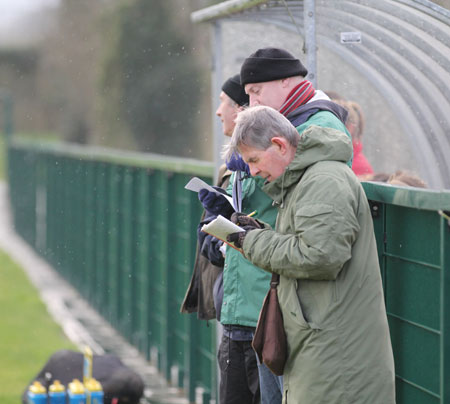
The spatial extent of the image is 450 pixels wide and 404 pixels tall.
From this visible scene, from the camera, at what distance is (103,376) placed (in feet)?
21.4

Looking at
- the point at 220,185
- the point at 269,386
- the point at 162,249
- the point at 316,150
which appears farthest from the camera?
the point at 162,249

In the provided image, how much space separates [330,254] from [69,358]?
148 inches

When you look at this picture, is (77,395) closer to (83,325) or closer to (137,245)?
(137,245)

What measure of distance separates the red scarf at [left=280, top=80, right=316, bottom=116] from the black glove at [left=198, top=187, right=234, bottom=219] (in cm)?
48

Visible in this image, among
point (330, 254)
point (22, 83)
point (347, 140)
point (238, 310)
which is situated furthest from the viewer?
point (22, 83)

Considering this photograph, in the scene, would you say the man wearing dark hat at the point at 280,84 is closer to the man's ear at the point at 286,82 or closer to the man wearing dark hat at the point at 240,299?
the man's ear at the point at 286,82

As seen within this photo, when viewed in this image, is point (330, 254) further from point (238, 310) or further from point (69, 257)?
point (69, 257)

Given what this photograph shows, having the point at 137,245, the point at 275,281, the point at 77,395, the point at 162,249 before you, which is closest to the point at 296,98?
the point at 275,281

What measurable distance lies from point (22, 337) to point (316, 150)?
7.52 m

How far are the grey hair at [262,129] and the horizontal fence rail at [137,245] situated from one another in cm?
358

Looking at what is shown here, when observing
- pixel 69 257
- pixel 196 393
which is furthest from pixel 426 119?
pixel 69 257

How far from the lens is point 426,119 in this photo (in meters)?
5.79

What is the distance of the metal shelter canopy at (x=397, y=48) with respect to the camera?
4812 millimetres

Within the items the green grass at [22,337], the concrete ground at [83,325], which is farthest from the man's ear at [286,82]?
the green grass at [22,337]
